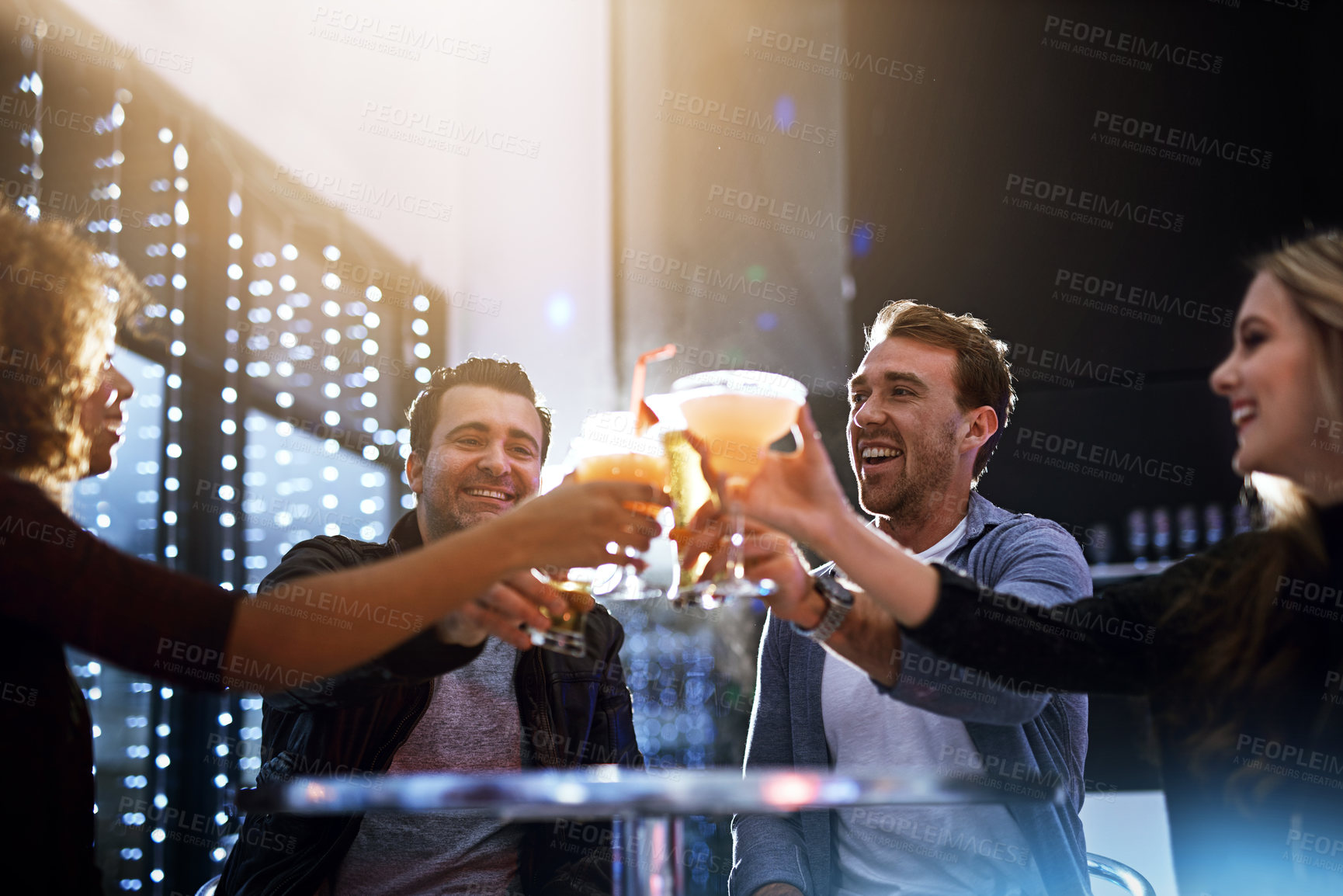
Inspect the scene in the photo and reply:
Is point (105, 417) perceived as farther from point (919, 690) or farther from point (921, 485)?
point (921, 485)

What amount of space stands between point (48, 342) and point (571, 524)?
82 centimetres

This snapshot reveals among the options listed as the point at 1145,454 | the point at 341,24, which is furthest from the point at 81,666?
the point at 1145,454

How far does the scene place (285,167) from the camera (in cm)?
425

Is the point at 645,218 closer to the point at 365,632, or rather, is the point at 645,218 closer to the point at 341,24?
the point at 341,24

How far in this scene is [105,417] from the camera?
162 cm

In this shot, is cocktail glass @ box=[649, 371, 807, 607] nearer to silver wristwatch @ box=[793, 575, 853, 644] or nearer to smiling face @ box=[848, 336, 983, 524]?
silver wristwatch @ box=[793, 575, 853, 644]

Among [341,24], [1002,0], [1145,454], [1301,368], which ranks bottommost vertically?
[1301,368]

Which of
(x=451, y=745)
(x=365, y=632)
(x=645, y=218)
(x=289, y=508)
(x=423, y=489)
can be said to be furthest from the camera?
(x=645, y=218)

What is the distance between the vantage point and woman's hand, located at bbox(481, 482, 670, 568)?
4.45 feet

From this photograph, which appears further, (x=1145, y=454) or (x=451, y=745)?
(x=1145, y=454)

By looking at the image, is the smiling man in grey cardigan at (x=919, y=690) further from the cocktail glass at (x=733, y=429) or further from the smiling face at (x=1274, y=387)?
the smiling face at (x=1274, y=387)

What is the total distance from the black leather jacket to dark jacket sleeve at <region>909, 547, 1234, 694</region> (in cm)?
79

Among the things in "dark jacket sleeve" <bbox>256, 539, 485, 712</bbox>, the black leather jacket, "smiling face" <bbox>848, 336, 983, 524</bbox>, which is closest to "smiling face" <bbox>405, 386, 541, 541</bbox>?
the black leather jacket

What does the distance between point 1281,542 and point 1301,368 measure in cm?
26
